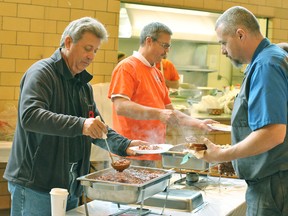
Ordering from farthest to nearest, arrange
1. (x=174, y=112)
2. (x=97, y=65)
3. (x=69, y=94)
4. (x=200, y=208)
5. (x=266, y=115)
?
(x=97, y=65) → (x=174, y=112) → (x=200, y=208) → (x=69, y=94) → (x=266, y=115)

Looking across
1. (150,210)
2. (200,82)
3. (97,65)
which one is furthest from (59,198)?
(200,82)

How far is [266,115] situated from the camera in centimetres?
242

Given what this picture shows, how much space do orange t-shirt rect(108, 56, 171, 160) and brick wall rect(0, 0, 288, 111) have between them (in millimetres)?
1864

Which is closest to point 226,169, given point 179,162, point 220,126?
point 220,126

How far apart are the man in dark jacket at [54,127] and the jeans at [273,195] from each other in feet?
2.81

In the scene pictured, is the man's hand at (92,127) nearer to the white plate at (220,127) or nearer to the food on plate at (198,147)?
the food on plate at (198,147)

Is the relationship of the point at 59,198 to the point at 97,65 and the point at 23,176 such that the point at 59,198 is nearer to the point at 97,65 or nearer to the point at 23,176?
the point at 23,176

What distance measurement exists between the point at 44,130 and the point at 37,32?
10.1 ft

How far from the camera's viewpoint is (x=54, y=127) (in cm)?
259

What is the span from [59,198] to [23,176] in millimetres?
374

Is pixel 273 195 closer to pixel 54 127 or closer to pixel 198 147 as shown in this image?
pixel 198 147

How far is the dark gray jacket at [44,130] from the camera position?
261cm

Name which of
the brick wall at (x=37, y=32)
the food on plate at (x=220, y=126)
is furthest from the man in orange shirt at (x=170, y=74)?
the food on plate at (x=220, y=126)

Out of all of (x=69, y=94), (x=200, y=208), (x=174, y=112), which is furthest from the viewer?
(x=174, y=112)
